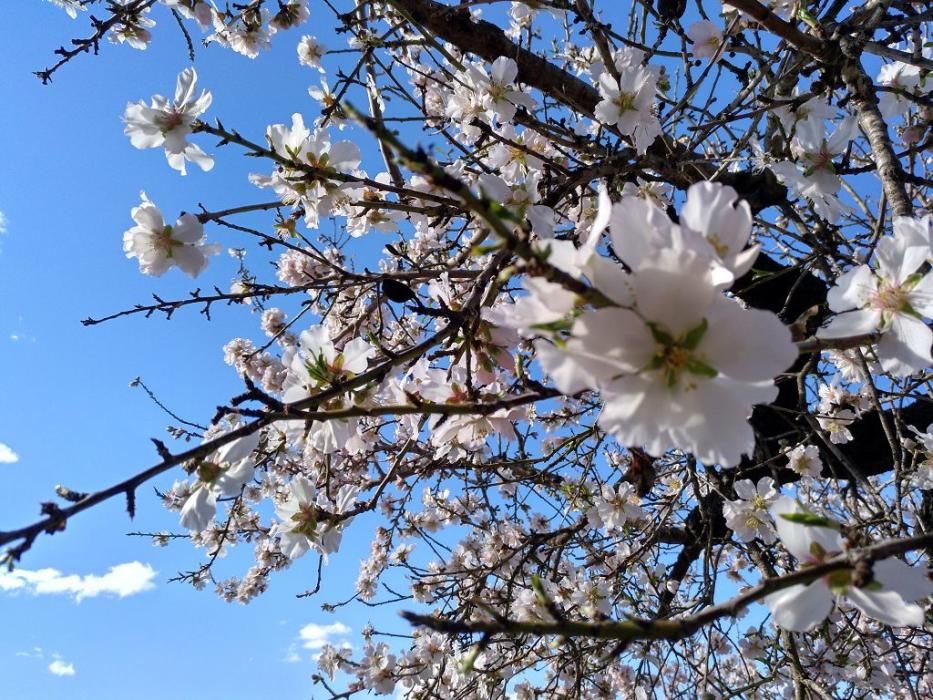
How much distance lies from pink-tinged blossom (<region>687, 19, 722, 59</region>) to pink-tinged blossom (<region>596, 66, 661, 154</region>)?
62 cm

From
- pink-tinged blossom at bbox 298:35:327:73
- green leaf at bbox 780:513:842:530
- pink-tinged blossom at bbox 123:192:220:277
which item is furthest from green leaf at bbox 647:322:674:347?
pink-tinged blossom at bbox 298:35:327:73

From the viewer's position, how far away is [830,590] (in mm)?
798

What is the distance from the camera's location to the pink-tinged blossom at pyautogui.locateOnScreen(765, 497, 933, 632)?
78 cm

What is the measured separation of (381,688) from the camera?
3.98m

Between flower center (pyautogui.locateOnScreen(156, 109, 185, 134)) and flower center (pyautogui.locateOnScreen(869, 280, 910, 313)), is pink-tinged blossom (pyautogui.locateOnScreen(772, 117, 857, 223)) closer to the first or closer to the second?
flower center (pyautogui.locateOnScreen(869, 280, 910, 313))

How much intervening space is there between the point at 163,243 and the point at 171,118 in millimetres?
395

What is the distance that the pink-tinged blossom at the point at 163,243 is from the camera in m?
1.80

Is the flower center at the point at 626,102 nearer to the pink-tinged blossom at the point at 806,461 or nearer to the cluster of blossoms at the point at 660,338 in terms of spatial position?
the cluster of blossoms at the point at 660,338

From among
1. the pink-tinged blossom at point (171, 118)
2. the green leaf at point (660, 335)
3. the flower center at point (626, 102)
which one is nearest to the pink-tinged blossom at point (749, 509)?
the flower center at point (626, 102)

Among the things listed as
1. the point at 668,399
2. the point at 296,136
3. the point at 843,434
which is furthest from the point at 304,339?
the point at 843,434

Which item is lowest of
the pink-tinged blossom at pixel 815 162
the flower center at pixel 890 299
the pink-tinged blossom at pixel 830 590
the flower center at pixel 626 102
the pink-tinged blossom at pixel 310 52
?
the pink-tinged blossom at pixel 830 590

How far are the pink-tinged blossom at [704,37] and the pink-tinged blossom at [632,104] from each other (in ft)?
2.04

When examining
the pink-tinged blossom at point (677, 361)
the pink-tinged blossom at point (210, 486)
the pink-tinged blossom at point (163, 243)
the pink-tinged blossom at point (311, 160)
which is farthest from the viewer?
the pink-tinged blossom at point (163, 243)

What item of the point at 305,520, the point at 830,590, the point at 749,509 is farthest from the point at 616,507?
the point at 830,590
